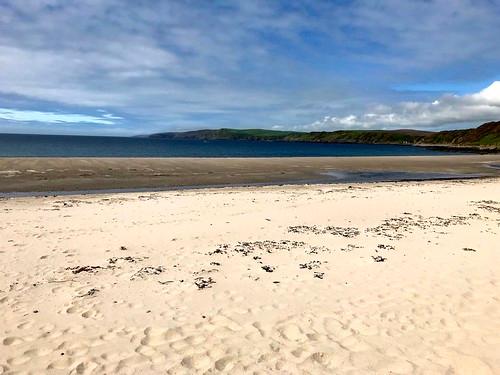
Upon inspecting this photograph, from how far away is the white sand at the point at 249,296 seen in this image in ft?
20.4

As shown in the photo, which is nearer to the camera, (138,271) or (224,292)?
(224,292)

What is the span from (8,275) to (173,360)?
5.60m

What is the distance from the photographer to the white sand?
6.22 meters

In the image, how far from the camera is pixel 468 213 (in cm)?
1764

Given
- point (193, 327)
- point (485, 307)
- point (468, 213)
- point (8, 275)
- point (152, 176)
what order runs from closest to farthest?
point (193, 327) < point (485, 307) < point (8, 275) < point (468, 213) < point (152, 176)

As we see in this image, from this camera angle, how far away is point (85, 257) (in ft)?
36.4

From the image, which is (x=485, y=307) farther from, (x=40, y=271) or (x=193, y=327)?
(x=40, y=271)

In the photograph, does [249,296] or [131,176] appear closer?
[249,296]

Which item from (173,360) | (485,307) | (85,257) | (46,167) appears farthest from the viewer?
(46,167)

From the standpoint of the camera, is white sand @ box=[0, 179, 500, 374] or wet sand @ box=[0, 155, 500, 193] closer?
white sand @ box=[0, 179, 500, 374]

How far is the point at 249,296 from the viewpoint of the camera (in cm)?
857

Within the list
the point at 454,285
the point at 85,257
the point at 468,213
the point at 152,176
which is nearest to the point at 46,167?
the point at 152,176

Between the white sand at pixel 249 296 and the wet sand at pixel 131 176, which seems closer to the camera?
the white sand at pixel 249 296

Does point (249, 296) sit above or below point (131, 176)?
below
